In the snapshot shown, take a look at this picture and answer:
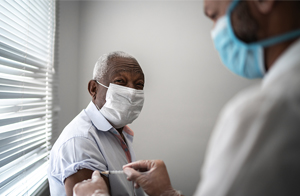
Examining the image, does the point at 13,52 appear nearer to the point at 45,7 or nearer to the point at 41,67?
the point at 41,67

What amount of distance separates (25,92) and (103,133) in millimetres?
574

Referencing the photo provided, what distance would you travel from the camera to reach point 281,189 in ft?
1.20

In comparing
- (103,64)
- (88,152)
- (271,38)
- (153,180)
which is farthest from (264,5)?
(103,64)

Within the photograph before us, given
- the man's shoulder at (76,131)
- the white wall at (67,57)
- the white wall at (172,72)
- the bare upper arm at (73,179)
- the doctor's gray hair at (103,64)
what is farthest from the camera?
the white wall at (172,72)

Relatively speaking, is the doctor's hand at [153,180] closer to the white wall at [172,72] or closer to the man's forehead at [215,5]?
the man's forehead at [215,5]

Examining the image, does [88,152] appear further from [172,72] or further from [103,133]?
[172,72]

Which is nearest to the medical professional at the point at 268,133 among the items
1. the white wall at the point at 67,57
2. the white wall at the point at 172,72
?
the white wall at the point at 67,57

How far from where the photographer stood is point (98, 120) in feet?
3.86

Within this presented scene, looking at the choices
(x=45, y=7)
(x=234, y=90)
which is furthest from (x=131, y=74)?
(x=234, y=90)

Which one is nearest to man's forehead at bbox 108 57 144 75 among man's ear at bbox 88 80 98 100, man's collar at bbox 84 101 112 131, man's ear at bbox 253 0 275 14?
man's ear at bbox 88 80 98 100

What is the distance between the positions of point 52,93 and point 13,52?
659mm

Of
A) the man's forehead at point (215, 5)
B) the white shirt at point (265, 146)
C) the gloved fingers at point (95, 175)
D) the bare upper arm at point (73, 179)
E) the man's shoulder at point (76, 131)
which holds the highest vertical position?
the man's forehead at point (215, 5)

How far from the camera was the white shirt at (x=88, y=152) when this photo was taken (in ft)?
3.06

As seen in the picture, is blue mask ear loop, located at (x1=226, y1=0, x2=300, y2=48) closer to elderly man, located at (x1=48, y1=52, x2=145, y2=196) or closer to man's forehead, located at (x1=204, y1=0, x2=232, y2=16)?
man's forehead, located at (x1=204, y1=0, x2=232, y2=16)
